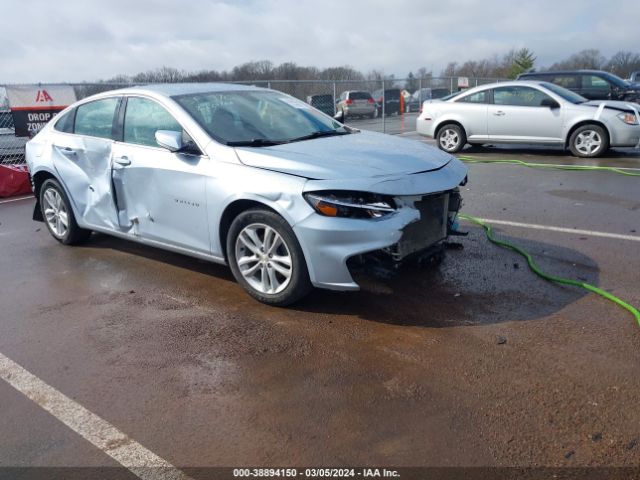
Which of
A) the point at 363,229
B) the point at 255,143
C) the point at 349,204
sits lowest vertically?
the point at 363,229

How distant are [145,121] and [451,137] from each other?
353 inches

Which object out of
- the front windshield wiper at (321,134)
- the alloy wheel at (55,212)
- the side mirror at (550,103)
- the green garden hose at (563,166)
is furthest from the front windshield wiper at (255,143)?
the side mirror at (550,103)

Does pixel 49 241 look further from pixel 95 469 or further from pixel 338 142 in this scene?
pixel 95 469

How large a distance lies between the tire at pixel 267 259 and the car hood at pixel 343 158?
38 centimetres

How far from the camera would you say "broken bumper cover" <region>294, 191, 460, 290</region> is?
151 inches

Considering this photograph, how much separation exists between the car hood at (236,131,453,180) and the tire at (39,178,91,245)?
2.68m

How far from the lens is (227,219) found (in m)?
4.45

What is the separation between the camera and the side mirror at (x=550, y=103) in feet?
37.1

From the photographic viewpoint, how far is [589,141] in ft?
36.7

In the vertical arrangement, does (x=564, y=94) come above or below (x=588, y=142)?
above

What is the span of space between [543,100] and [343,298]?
8.77 meters

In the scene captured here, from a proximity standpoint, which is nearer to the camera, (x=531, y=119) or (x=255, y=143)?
(x=255, y=143)

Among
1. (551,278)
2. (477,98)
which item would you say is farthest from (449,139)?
(551,278)

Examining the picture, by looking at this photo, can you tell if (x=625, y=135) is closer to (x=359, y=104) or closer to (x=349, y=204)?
(x=349, y=204)
